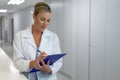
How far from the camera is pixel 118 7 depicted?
3.77 meters

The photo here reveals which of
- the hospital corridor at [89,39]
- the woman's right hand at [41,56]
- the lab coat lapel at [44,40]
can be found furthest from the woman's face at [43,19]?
the hospital corridor at [89,39]

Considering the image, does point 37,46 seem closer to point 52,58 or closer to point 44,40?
point 44,40

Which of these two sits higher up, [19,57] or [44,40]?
[44,40]

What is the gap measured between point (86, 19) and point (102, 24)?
758 mm

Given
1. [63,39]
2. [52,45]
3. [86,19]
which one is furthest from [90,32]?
[52,45]

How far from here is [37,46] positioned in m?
1.75

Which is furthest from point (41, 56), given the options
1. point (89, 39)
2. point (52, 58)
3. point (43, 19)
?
point (89, 39)

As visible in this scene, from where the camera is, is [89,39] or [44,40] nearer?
[44,40]

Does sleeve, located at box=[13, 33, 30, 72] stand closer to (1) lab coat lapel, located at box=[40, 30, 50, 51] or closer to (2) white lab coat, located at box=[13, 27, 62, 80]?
(2) white lab coat, located at box=[13, 27, 62, 80]

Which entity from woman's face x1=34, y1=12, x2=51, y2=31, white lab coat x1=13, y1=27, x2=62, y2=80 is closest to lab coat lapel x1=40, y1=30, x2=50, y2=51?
white lab coat x1=13, y1=27, x2=62, y2=80

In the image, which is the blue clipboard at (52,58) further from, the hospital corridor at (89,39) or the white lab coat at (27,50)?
the hospital corridor at (89,39)

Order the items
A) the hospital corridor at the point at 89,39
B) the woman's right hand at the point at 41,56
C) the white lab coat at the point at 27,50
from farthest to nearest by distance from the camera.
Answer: the hospital corridor at the point at 89,39, the white lab coat at the point at 27,50, the woman's right hand at the point at 41,56

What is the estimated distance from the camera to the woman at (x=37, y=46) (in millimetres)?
1662

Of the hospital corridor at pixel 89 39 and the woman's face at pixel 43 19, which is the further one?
the hospital corridor at pixel 89 39
